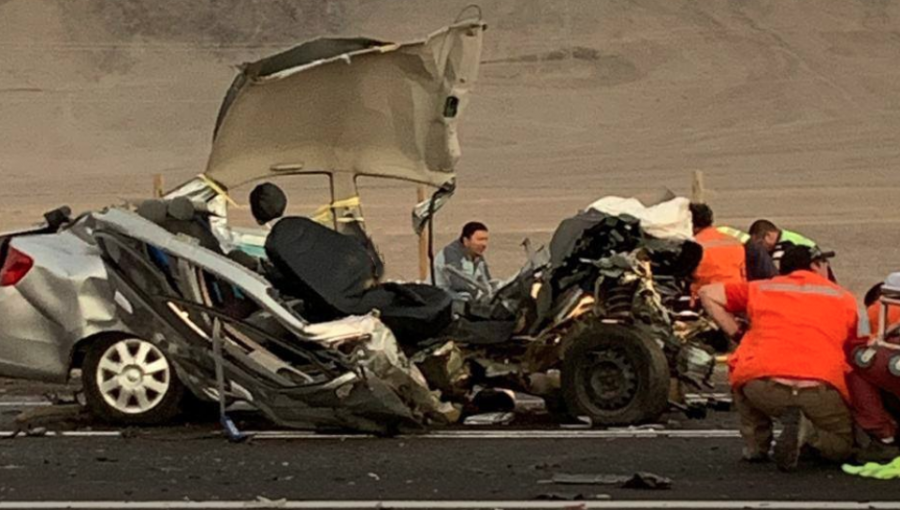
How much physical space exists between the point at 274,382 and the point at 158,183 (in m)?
9.06

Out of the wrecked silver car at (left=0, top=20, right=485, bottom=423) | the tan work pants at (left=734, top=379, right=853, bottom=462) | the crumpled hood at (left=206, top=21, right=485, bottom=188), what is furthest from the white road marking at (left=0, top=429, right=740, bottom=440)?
the crumpled hood at (left=206, top=21, right=485, bottom=188)

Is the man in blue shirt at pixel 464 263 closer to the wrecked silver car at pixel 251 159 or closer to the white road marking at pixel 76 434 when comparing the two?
the wrecked silver car at pixel 251 159

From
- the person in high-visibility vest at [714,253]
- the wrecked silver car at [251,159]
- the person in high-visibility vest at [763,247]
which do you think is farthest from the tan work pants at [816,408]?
the person in high-visibility vest at [763,247]

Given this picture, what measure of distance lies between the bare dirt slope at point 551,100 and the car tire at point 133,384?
15.9 m

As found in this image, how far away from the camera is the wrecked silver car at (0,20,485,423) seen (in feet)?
38.8

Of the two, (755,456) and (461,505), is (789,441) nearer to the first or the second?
(755,456)

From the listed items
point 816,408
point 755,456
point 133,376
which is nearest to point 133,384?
point 133,376

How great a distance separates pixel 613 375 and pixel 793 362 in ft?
7.41

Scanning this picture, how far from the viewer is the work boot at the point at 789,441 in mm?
9484

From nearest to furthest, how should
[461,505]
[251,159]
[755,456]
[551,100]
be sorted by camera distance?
[461,505], [755,456], [251,159], [551,100]

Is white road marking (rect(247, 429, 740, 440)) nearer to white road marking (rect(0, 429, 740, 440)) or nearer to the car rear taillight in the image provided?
white road marking (rect(0, 429, 740, 440))

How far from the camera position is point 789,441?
950cm

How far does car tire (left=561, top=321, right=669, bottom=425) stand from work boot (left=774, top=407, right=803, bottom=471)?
2.01 metres

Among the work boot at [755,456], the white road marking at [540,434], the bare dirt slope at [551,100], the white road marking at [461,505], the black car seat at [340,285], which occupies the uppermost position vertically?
the bare dirt slope at [551,100]
